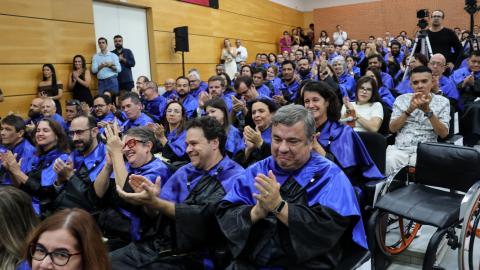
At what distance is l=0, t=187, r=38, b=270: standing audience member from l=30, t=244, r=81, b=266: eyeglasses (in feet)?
1.05

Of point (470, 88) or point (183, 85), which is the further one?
point (183, 85)

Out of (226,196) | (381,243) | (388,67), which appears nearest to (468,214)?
(381,243)

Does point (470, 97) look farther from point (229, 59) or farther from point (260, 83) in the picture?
point (229, 59)

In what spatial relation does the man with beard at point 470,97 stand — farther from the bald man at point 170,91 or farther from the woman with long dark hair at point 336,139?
the bald man at point 170,91

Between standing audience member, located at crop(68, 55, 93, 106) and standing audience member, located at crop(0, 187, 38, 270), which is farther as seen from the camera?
standing audience member, located at crop(68, 55, 93, 106)

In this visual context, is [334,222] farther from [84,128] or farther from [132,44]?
[132,44]

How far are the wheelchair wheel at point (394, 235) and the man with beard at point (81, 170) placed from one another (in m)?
1.91

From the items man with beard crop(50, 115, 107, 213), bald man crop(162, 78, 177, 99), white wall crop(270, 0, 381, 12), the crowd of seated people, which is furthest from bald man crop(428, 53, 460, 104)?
white wall crop(270, 0, 381, 12)

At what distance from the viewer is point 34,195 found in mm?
3436

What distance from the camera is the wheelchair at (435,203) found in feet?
7.98

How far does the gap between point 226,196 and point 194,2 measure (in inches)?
391

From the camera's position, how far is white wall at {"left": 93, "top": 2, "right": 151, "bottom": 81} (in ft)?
28.5

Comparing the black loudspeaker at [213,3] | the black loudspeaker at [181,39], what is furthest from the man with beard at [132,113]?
the black loudspeaker at [213,3]

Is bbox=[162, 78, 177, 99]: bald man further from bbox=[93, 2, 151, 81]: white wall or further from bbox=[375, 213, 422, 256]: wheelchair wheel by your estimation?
bbox=[375, 213, 422, 256]: wheelchair wheel
